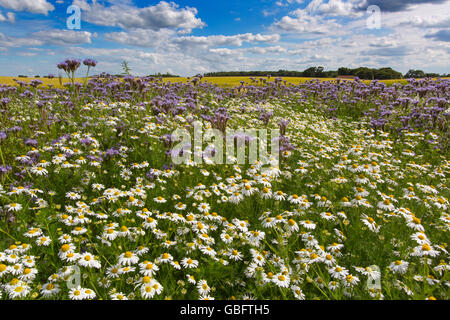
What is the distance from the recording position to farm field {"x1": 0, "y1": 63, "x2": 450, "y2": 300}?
3346 mm

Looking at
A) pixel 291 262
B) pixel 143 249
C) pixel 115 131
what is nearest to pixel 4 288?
pixel 143 249

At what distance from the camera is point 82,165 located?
5.95 metres

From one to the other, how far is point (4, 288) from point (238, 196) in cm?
354

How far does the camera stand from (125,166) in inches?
256

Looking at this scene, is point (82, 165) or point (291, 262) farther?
point (82, 165)

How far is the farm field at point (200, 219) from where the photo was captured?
3.35 meters

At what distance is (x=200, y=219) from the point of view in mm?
4531

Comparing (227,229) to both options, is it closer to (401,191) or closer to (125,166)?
(125,166)

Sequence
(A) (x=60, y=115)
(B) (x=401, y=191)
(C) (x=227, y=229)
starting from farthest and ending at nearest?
(A) (x=60, y=115), (B) (x=401, y=191), (C) (x=227, y=229)

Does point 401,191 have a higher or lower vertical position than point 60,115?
lower

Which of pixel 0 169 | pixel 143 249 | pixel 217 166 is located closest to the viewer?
pixel 143 249
